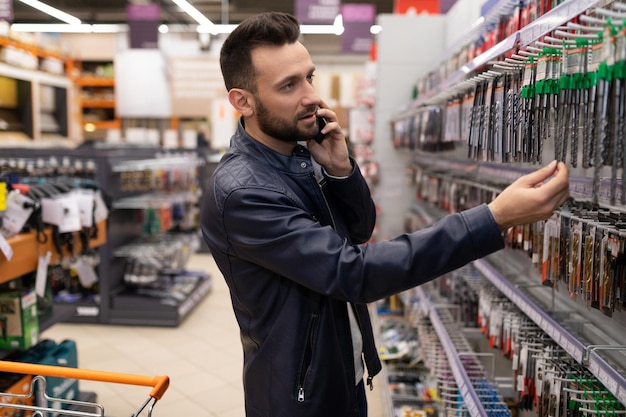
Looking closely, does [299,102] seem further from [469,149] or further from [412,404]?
[412,404]

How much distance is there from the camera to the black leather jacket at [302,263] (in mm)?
1354

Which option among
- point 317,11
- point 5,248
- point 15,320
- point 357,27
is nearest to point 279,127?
point 5,248

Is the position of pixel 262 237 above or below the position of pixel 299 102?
below

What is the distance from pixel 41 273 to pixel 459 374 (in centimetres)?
223

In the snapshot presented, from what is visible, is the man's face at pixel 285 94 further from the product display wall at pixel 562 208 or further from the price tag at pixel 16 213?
the price tag at pixel 16 213

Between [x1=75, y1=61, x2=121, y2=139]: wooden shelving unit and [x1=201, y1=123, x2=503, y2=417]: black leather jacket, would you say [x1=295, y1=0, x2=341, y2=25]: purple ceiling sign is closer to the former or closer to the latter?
[x1=75, y1=61, x2=121, y2=139]: wooden shelving unit

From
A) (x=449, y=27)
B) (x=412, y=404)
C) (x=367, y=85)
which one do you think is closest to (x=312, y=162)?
(x=412, y=404)

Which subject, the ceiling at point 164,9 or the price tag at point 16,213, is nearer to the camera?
the price tag at point 16,213

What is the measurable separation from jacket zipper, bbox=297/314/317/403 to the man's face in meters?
0.52

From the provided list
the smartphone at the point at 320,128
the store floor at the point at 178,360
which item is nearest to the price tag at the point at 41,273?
the store floor at the point at 178,360

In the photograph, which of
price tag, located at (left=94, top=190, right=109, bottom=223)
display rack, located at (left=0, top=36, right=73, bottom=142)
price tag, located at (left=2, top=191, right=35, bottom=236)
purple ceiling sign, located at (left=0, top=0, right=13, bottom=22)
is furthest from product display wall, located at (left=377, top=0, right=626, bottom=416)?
display rack, located at (left=0, top=36, right=73, bottom=142)

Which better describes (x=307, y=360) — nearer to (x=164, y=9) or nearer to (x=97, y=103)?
(x=97, y=103)

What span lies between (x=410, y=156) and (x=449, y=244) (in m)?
4.41

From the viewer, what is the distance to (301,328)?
5.31ft
